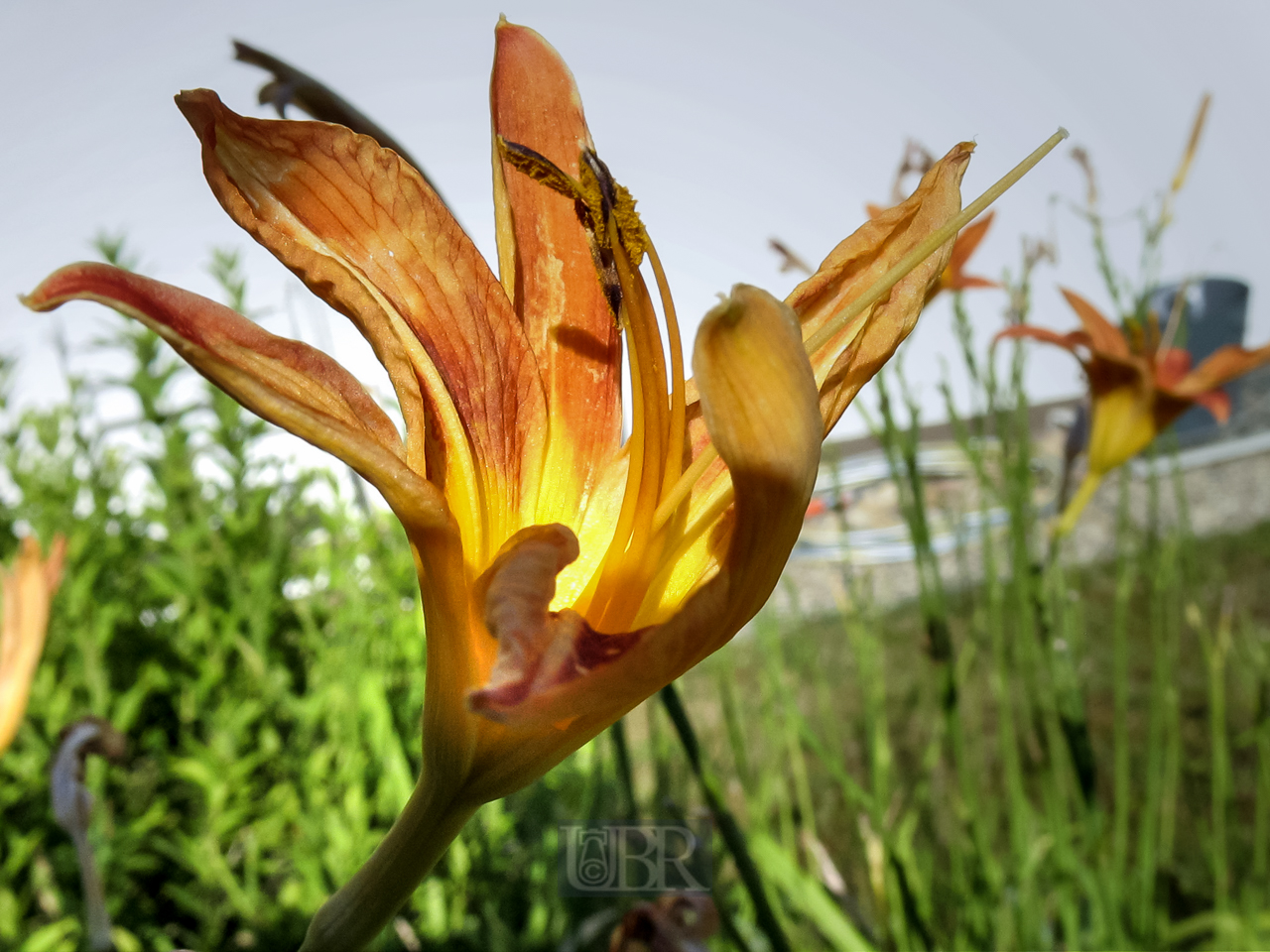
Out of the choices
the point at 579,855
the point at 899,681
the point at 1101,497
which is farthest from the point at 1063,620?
the point at 1101,497

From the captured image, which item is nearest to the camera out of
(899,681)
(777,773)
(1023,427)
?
(1023,427)

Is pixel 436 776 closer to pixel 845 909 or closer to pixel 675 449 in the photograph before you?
pixel 675 449

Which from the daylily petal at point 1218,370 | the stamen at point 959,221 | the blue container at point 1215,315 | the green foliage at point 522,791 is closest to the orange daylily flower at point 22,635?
the green foliage at point 522,791

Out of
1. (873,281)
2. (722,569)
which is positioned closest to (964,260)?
(873,281)

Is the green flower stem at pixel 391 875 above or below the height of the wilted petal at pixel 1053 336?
below

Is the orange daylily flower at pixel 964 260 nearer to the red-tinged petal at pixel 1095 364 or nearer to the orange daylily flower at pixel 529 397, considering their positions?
the red-tinged petal at pixel 1095 364

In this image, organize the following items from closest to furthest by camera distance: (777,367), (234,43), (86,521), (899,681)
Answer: (777,367)
(234,43)
(86,521)
(899,681)

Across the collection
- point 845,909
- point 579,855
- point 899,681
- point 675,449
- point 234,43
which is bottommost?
point 899,681
